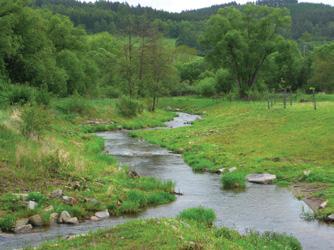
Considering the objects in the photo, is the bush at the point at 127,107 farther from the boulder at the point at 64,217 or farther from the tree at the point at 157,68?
the boulder at the point at 64,217

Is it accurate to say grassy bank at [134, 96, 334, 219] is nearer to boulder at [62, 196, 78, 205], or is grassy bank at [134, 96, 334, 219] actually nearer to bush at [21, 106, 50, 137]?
bush at [21, 106, 50, 137]

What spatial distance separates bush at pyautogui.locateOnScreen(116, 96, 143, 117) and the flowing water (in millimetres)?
33171

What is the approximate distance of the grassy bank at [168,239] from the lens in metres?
13.9

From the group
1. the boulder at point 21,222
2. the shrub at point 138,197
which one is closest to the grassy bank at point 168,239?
the boulder at point 21,222

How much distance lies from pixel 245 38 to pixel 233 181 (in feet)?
211

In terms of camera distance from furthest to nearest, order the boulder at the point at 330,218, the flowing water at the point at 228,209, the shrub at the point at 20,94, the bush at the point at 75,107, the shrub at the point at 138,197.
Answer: the bush at the point at 75,107
the shrub at the point at 20,94
the shrub at the point at 138,197
the boulder at the point at 330,218
the flowing water at the point at 228,209

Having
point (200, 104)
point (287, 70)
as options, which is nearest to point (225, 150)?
point (200, 104)

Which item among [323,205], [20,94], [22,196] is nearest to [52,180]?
[22,196]

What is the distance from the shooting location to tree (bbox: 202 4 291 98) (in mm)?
87188

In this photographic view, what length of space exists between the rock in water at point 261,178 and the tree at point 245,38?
5805cm

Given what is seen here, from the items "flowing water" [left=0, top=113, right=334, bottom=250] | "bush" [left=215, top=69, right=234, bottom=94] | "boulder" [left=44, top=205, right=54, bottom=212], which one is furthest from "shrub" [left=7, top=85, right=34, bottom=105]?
"bush" [left=215, top=69, right=234, bottom=94]

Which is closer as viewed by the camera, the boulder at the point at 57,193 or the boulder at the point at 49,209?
the boulder at the point at 49,209

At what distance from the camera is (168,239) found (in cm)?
1409

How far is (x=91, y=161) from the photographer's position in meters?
31.3
